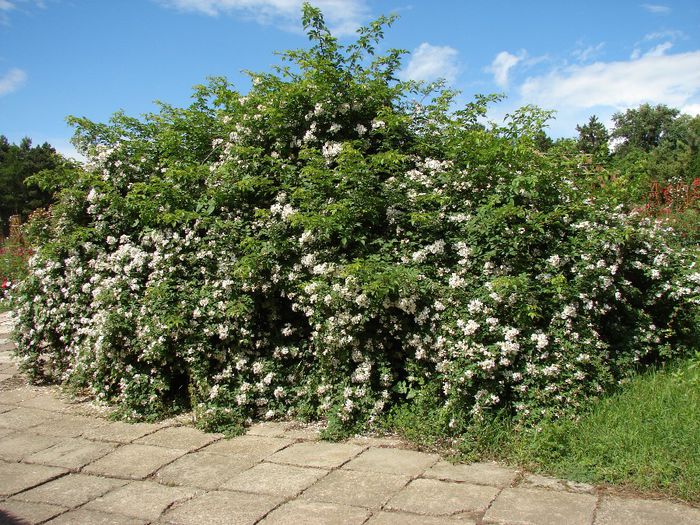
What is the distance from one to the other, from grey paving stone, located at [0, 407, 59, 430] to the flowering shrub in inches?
17.2

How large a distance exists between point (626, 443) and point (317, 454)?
1.90 metres

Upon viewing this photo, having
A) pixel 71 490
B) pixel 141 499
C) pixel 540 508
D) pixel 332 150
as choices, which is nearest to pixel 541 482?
pixel 540 508

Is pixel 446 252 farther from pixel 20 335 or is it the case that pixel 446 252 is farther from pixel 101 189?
pixel 20 335

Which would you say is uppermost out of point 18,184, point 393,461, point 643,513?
point 18,184

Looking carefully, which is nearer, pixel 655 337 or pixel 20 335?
pixel 655 337

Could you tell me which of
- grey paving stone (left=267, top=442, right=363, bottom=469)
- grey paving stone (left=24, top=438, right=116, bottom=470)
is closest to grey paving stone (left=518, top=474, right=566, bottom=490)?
grey paving stone (left=267, top=442, right=363, bottom=469)

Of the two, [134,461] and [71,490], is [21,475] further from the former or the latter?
[134,461]

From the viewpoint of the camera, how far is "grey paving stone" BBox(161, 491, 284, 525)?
10.0ft

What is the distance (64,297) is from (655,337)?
213 inches

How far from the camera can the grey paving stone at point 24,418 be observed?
16.0 ft

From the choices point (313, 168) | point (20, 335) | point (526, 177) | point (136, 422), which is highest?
point (313, 168)

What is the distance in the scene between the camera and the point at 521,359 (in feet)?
13.0

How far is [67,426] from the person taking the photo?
481 cm

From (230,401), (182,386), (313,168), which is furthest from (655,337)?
(182,386)
